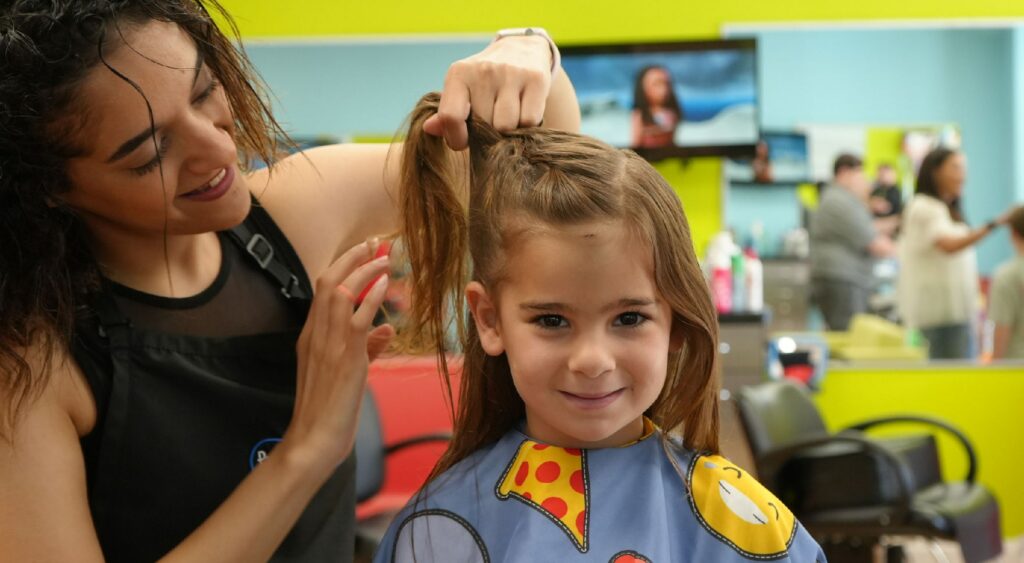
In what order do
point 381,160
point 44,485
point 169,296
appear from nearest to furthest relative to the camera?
1. point 44,485
2. point 169,296
3. point 381,160

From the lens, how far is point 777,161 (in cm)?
568

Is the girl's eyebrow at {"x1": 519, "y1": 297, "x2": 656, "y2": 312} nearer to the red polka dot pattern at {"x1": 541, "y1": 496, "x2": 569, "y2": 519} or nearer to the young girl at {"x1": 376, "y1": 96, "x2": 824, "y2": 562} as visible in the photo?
the young girl at {"x1": 376, "y1": 96, "x2": 824, "y2": 562}

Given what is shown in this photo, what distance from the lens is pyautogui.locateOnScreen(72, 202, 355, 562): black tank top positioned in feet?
4.63

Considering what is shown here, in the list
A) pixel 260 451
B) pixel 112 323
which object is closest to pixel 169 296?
pixel 112 323

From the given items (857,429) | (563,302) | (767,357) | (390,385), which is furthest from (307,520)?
(767,357)

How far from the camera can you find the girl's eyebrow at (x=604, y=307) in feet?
4.39

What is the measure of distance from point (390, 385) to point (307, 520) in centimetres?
288

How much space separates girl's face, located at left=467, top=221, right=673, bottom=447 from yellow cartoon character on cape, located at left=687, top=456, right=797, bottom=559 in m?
0.14

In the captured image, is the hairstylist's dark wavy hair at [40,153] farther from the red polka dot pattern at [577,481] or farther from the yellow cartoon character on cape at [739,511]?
the yellow cartoon character on cape at [739,511]

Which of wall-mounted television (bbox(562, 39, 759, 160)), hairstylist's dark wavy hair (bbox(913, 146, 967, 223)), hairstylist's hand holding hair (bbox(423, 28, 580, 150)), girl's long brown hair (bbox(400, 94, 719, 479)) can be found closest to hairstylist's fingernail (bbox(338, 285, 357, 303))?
girl's long brown hair (bbox(400, 94, 719, 479))

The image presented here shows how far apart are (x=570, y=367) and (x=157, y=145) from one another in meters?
0.56

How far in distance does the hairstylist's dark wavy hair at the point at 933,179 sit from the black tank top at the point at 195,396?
4597 millimetres

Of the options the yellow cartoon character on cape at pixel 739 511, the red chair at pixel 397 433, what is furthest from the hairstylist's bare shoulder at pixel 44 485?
the red chair at pixel 397 433

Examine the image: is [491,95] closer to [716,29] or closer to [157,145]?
[157,145]
